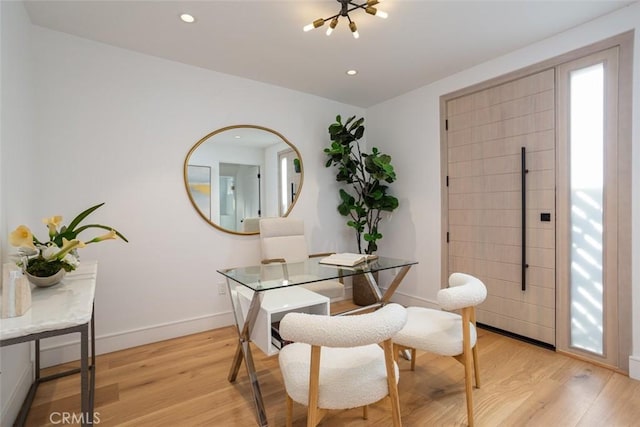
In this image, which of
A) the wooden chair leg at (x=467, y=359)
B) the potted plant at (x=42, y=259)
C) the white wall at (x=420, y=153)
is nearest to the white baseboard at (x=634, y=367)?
the wooden chair leg at (x=467, y=359)

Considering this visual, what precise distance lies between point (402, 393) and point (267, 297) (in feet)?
3.51

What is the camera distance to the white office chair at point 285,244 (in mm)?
2783

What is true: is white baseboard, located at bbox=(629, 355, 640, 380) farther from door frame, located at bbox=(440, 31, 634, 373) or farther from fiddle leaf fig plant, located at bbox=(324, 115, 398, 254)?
fiddle leaf fig plant, located at bbox=(324, 115, 398, 254)

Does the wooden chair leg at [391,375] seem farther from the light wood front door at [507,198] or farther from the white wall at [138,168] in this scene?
the white wall at [138,168]

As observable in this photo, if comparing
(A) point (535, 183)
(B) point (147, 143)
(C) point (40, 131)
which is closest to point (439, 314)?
(A) point (535, 183)

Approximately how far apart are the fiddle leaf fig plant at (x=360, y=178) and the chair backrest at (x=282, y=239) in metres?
0.79

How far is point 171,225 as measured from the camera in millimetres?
2814

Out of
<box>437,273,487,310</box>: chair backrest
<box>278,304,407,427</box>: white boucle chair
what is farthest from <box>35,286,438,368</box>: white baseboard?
<box>437,273,487,310</box>: chair backrest

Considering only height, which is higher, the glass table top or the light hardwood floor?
the glass table top

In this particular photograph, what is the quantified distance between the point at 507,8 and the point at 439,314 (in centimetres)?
212

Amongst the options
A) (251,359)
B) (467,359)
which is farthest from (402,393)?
(251,359)

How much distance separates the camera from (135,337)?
2631mm

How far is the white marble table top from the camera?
1.05m

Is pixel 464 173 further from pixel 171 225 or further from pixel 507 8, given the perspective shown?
pixel 171 225
